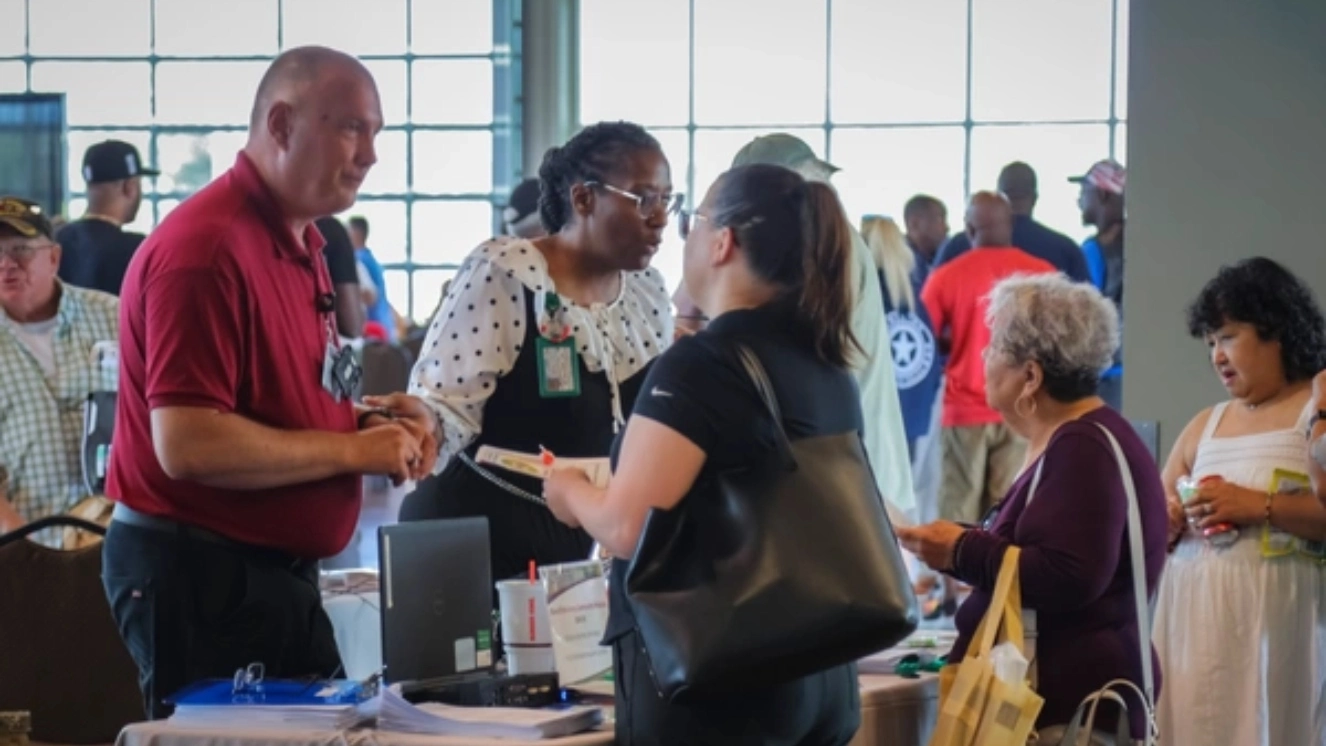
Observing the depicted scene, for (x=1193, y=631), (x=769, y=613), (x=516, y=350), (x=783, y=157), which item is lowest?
(x=1193, y=631)

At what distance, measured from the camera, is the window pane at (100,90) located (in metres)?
9.79

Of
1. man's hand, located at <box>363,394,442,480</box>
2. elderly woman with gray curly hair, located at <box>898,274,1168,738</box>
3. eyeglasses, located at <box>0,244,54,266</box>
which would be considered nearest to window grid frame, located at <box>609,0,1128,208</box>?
eyeglasses, located at <box>0,244,54,266</box>

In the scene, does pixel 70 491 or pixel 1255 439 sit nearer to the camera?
pixel 1255 439

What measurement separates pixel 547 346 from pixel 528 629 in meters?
0.65

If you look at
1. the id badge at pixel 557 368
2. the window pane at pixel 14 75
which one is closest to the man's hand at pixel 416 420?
the id badge at pixel 557 368

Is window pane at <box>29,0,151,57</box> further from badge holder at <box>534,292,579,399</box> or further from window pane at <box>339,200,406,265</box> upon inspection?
badge holder at <box>534,292,579,399</box>

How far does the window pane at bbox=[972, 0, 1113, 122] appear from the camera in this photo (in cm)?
886

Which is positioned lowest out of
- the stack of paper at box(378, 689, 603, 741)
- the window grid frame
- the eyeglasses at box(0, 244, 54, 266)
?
the stack of paper at box(378, 689, 603, 741)

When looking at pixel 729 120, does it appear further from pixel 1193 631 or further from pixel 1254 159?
pixel 1193 631

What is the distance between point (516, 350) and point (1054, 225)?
613cm

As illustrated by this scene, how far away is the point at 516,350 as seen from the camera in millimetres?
3475

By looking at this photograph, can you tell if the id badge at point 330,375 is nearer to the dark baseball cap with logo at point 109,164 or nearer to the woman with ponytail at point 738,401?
the woman with ponytail at point 738,401

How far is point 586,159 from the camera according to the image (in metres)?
3.61

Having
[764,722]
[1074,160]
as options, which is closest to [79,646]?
[764,722]
